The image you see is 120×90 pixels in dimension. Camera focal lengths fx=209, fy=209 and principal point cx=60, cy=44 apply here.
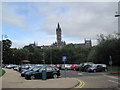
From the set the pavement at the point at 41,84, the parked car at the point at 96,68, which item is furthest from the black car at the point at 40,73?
the parked car at the point at 96,68

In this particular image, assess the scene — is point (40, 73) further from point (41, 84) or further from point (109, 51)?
point (109, 51)

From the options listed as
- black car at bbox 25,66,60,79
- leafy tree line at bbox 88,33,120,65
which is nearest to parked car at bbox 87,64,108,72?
black car at bbox 25,66,60,79

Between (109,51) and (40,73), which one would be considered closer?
(40,73)

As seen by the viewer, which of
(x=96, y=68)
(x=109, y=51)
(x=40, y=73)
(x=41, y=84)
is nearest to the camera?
(x=41, y=84)

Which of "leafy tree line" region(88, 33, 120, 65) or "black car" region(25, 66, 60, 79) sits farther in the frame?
"leafy tree line" region(88, 33, 120, 65)

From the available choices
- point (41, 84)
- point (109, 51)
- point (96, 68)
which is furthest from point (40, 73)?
point (109, 51)

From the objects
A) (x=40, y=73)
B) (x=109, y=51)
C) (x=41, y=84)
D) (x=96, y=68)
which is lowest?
(x=41, y=84)

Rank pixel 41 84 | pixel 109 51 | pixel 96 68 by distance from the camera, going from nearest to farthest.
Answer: pixel 41 84
pixel 96 68
pixel 109 51

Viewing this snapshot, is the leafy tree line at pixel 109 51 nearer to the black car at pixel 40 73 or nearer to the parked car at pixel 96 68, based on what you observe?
the parked car at pixel 96 68

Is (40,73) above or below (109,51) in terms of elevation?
below

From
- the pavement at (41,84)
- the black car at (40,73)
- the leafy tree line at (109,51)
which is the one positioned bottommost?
the pavement at (41,84)

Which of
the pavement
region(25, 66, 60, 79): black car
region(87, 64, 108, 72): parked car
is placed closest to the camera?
the pavement

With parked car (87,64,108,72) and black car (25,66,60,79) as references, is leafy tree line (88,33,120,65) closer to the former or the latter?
parked car (87,64,108,72)

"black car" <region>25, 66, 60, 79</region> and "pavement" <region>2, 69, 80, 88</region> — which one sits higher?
"black car" <region>25, 66, 60, 79</region>
